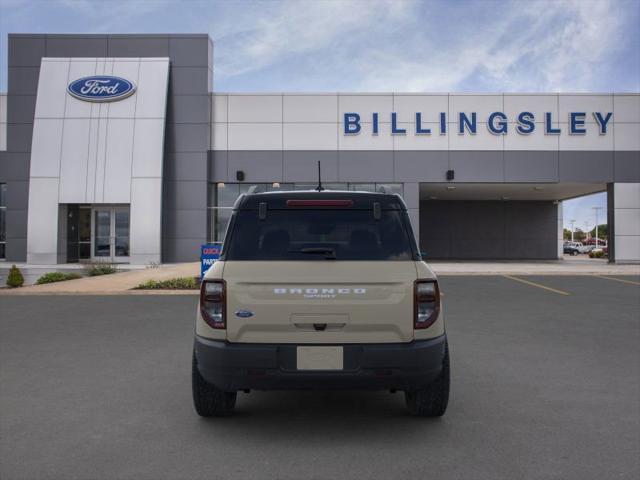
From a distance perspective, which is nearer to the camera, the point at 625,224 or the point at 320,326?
the point at 320,326

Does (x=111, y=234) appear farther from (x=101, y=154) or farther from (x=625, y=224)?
(x=625, y=224)

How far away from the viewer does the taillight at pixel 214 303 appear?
12.1ft

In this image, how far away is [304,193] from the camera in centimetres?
402

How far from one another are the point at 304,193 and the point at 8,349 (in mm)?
5280

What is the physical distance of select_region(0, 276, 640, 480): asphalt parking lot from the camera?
3387mm

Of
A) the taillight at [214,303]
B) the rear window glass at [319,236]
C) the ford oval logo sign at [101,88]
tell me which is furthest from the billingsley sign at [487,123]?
the taillight at [214,303]

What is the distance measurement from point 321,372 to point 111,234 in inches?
971

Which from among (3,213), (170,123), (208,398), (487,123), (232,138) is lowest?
(208,398)

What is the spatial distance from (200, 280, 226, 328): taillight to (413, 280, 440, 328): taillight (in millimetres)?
1338

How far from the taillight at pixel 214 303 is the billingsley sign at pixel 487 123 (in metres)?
22.5

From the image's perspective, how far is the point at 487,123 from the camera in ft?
83.6

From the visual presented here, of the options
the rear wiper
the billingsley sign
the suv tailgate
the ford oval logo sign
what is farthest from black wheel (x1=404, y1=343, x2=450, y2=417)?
the ford oval logo sign

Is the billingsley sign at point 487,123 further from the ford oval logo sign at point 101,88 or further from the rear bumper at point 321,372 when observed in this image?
the rear bumper at point 321,372

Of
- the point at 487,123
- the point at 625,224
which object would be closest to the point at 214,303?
the point at 487,123
